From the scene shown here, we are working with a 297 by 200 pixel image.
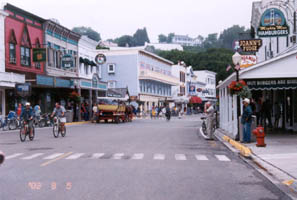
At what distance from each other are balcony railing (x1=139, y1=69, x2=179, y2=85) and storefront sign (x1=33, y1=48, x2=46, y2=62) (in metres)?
31.6

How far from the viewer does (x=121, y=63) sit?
6819 cm

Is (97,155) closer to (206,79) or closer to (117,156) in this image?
(117,156)

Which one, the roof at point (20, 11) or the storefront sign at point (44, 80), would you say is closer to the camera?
the roof at point (20, 11)

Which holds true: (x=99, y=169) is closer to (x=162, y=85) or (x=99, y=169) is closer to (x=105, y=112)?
(x=105, y=112)

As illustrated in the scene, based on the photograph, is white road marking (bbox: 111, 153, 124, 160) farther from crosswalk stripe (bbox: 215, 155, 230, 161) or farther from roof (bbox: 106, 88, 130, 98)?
roof (bbox: 106, 88, 130, 98)

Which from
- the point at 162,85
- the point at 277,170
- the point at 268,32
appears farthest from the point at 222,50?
the point at 277,170

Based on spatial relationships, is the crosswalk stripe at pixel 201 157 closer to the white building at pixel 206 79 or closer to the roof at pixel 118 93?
the roof at pixel 118 93

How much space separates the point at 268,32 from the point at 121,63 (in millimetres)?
44690

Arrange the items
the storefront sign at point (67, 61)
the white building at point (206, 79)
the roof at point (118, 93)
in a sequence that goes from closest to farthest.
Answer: the storefront sign at point (67, 61) → the roof at point (118, 93) → the white building at point (206, 79)

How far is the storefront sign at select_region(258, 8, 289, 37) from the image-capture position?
24.5 meters

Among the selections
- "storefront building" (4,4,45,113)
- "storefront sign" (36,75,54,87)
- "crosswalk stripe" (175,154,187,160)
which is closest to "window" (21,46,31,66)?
"storefront building" (4,4,45,113)

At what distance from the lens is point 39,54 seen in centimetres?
3722

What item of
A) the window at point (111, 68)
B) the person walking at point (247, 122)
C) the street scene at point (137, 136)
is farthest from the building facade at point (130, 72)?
the person walking at point (247, 122)

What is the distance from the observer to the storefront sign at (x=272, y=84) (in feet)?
68.6
